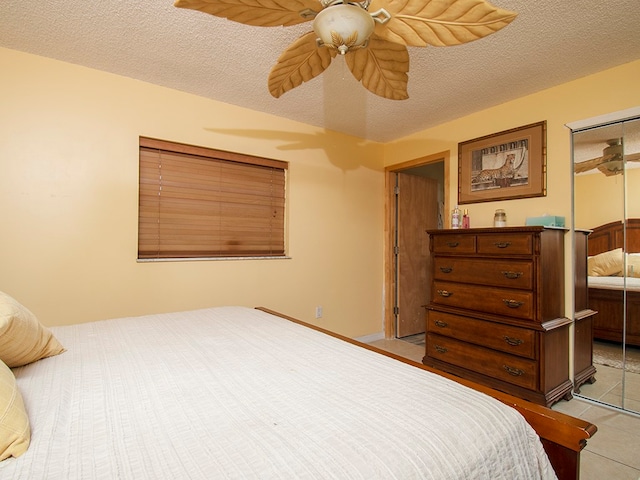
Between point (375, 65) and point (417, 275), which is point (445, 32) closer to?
point (375, 65)

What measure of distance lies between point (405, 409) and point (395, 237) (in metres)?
3.27

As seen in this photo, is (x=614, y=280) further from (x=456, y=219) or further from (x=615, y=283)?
(x=456, y=219)

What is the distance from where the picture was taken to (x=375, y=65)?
1.57 metres

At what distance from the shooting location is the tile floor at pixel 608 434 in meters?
1.60

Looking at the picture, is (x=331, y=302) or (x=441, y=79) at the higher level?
(x=441, y=79)

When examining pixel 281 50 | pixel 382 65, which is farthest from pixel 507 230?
pixel 281 50

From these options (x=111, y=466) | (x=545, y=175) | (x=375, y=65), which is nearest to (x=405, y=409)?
(x=111, y=466)

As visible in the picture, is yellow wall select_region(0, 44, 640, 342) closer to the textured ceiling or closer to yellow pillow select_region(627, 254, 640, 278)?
the textured ceiling

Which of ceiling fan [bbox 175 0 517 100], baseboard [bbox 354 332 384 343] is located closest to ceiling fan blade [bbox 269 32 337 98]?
ceiling fan [bbox 175 0 517 100]

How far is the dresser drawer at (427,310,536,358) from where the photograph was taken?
2240 mm

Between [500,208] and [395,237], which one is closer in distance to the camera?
[500,208]

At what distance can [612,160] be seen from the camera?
2277 mm

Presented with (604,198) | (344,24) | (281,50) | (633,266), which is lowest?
(633,266)

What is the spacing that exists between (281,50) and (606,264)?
275cm
